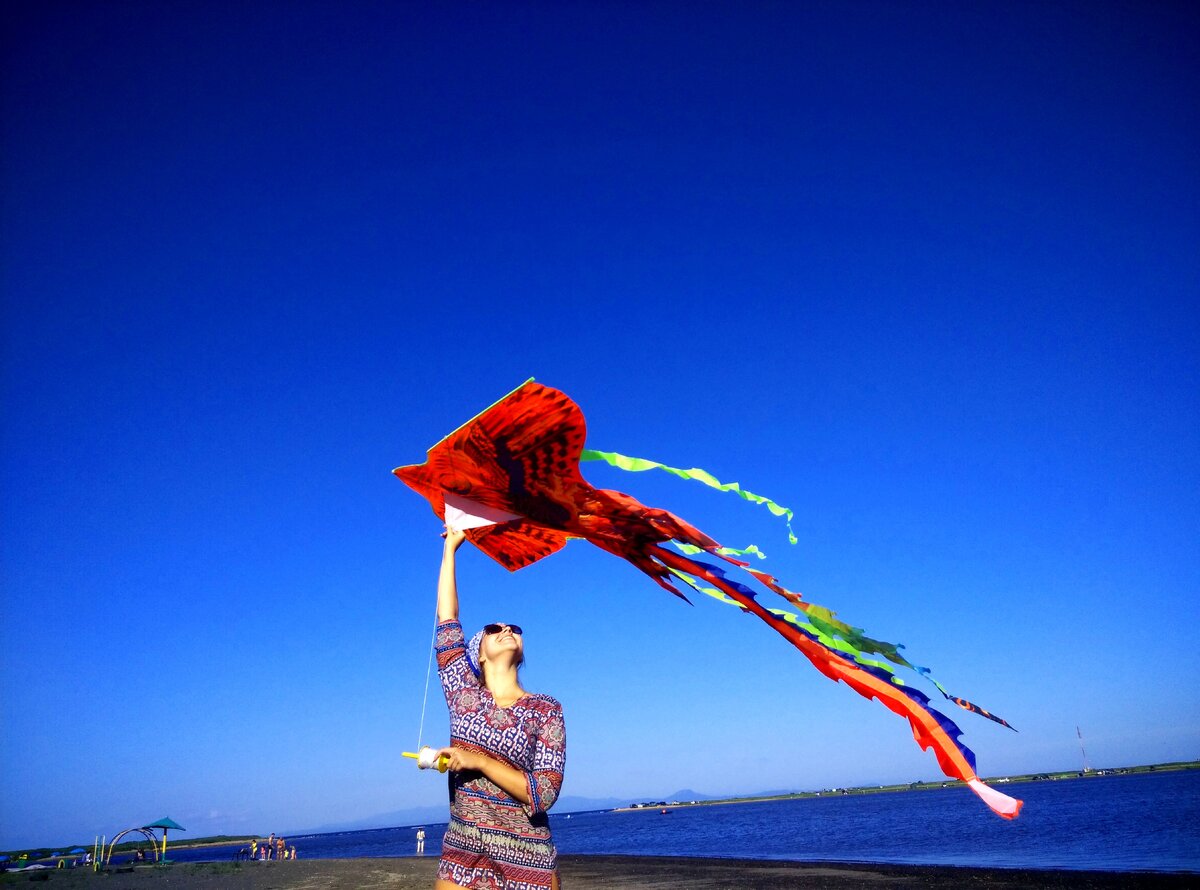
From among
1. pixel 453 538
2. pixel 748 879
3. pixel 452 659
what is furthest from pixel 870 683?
pixel 748 879

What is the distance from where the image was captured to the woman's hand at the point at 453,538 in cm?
303

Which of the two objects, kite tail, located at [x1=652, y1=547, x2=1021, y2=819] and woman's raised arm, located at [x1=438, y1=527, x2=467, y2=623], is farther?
woman's raised arm, located at [x1=438, y1=527, x2=467, y2=623]

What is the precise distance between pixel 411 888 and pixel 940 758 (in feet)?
56.5

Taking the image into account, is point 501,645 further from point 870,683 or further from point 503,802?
point 870,683

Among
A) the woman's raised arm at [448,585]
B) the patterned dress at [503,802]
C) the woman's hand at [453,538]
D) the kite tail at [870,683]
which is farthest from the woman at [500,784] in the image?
the kite tail at [870,683]

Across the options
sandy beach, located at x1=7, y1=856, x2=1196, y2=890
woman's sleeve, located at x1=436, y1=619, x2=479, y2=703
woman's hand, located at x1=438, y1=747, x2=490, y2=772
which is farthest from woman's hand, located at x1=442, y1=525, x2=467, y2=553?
sandy beach, located at x1=7, y1=856, x2=1196, y2=890

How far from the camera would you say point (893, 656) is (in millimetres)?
2885

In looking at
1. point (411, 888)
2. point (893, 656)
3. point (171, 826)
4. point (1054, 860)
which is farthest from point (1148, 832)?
point (171, 826)

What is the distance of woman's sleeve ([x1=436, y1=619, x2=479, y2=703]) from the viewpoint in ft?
8.39

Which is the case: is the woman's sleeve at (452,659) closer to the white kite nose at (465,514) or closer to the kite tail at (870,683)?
the white kite nose at (465,514)

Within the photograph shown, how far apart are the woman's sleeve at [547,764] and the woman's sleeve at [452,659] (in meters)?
0.30

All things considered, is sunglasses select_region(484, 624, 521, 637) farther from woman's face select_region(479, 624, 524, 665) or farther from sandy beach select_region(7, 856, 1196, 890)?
sandy beach select_region(7, 856, 1196, 890)

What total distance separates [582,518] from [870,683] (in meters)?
1.28

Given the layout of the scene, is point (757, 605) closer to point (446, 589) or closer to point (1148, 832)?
point (446, 589)
